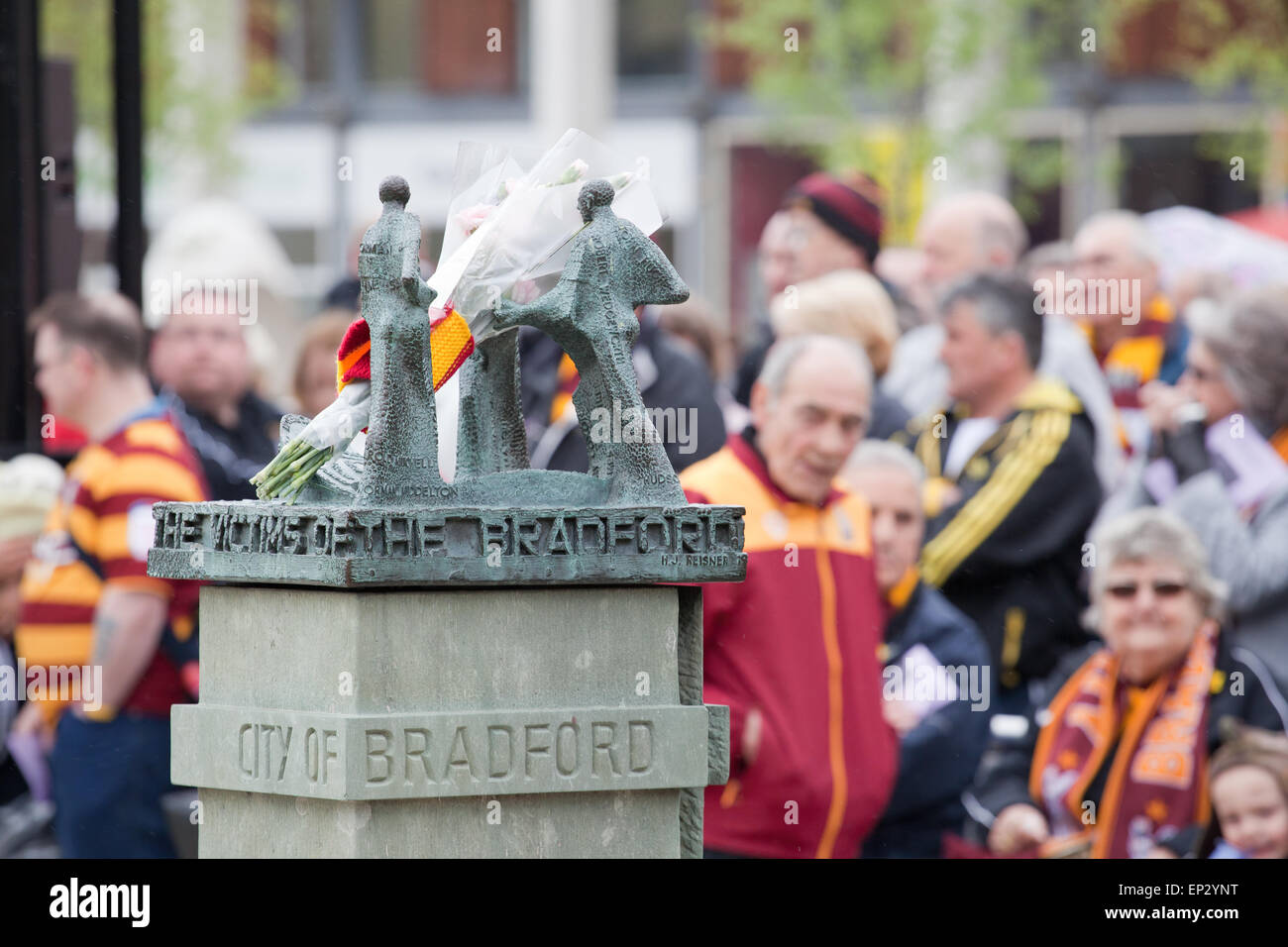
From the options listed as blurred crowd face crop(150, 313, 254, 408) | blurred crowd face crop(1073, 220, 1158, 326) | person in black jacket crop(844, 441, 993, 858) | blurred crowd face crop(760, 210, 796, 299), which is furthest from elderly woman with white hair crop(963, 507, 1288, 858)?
blurred crowd face crop(150, 313, 254, 408)

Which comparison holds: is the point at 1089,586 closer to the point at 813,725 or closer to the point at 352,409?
the point at 813,725

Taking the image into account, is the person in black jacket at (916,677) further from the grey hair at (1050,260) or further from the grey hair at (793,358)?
the grey hair at (1050,260)

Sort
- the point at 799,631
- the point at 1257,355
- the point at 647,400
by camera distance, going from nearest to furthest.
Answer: the point at 799,631
the point at 647,400
the point at 1257,355

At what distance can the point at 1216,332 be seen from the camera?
25.6 ft

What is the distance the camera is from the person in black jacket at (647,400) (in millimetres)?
7023

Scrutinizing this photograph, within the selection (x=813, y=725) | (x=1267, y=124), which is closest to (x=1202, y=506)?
(x=813, y=725)

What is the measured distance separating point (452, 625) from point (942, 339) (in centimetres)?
515

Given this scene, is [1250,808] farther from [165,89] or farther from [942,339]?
[165,89]

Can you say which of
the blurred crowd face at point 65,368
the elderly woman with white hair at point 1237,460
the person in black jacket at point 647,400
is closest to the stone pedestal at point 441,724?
the person in black jacket at point 647,400

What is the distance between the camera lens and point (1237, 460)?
7.70 meters

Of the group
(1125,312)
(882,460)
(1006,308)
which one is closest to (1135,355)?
(1125,312)

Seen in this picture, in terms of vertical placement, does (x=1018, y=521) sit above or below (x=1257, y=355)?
below

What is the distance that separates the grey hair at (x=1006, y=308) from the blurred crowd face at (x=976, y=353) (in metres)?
0.02
